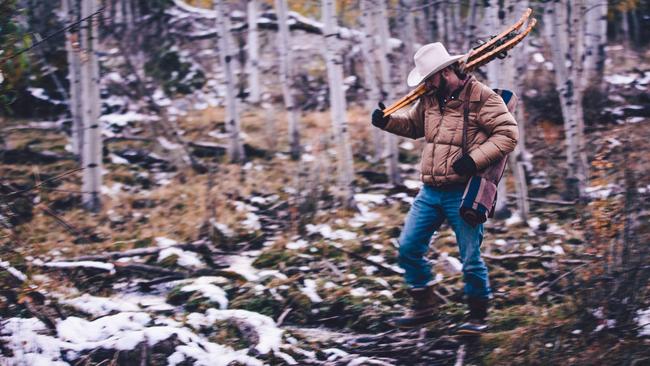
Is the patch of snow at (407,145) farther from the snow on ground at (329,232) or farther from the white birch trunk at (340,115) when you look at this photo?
the snow on ground at (329,232)

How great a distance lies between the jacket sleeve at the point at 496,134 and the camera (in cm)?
456

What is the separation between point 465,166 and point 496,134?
1.04 ft

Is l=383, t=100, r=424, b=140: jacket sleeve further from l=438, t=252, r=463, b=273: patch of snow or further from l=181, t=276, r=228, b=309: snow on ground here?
l=181, t=276, r=228, b=309: snow on ground

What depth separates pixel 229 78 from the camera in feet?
35.8

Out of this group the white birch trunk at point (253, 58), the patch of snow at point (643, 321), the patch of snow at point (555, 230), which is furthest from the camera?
the white birch trunk at point (253, 58)

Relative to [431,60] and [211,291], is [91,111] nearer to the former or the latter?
[211,291]

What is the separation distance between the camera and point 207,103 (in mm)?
14117

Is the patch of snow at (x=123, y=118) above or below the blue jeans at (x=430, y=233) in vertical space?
above

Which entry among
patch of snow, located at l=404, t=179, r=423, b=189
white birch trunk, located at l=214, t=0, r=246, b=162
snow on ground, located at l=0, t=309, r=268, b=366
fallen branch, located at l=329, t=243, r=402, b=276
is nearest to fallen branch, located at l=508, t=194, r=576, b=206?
patch of snow, located at l=404, t=179, r=423, b=189

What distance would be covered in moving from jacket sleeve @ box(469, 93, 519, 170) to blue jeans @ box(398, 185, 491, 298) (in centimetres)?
34

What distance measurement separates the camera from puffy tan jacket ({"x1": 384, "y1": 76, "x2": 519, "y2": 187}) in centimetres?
457

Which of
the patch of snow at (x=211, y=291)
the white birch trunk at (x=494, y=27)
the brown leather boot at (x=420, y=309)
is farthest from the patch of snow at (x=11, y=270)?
the white birch trunk at (x=494, y=27)

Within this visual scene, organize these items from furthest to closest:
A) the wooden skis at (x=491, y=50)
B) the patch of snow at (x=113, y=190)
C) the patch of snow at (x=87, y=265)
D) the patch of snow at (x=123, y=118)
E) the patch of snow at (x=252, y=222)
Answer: the patch of snow at (x=123, y=118) < the patch of snow at (x=113, y=190) < the patch of snow at (x=252, y=222) < the patch of snow at (x=87, y=265) < the wooden skis at (x=491, y=50)

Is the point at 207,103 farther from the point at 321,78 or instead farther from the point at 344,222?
the point at 344,222
